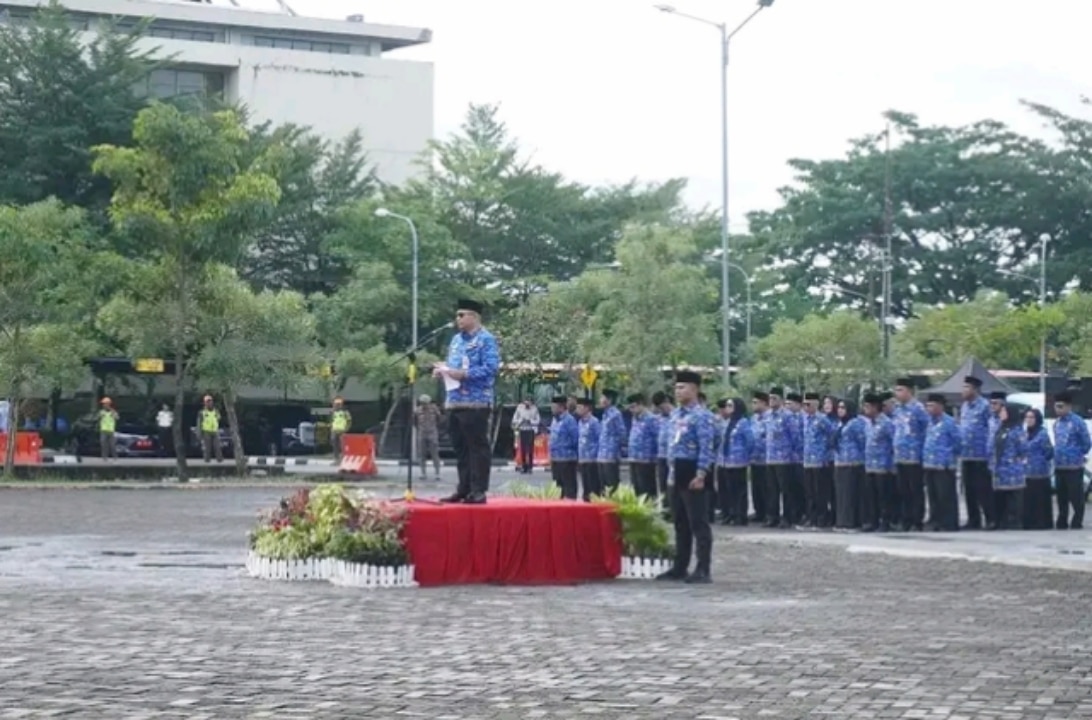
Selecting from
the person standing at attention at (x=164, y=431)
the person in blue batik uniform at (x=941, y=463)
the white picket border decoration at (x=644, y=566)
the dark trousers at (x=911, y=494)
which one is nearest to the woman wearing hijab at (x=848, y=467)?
the dark trousers at (x=911, y=494)

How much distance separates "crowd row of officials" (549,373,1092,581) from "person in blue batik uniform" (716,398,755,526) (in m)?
0.02

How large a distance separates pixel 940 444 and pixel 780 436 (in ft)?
9.28

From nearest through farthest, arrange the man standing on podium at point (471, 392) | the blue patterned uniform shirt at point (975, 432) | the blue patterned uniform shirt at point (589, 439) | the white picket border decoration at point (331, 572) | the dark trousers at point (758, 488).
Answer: the white picket border decoration at point (331, 572)
the man standing on podium at point (471, 392)
the blue patterned uniform shirt at point (975, 432)
the dark trousers at point (758, 488)
the blue patterned uniform shirt at point (589, 439)

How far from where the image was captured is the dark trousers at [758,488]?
2958cm

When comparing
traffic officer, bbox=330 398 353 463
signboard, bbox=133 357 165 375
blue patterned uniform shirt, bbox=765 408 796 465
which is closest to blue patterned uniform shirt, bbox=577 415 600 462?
blue patterned uniform shirt, bbox=765 408 796 465

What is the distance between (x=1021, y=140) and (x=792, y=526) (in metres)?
58.1

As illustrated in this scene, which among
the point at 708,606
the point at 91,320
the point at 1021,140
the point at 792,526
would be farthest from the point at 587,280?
the point at 708,606

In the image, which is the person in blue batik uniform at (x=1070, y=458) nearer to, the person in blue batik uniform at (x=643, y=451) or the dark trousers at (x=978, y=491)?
the dark trousers at (x=978, y=491)

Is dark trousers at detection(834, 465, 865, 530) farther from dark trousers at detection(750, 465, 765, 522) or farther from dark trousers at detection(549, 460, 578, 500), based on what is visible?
dark trousers at detection(549, 460, 578, 500)

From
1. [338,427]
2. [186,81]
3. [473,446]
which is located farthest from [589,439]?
[186,81]

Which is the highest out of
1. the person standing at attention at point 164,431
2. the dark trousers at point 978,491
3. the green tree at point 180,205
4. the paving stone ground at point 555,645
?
the green tree at point 180,205

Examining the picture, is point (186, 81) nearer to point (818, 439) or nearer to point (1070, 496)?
point (818, 439)

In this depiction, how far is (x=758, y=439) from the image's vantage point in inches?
1156

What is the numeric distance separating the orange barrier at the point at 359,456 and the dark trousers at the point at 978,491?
2138cm
